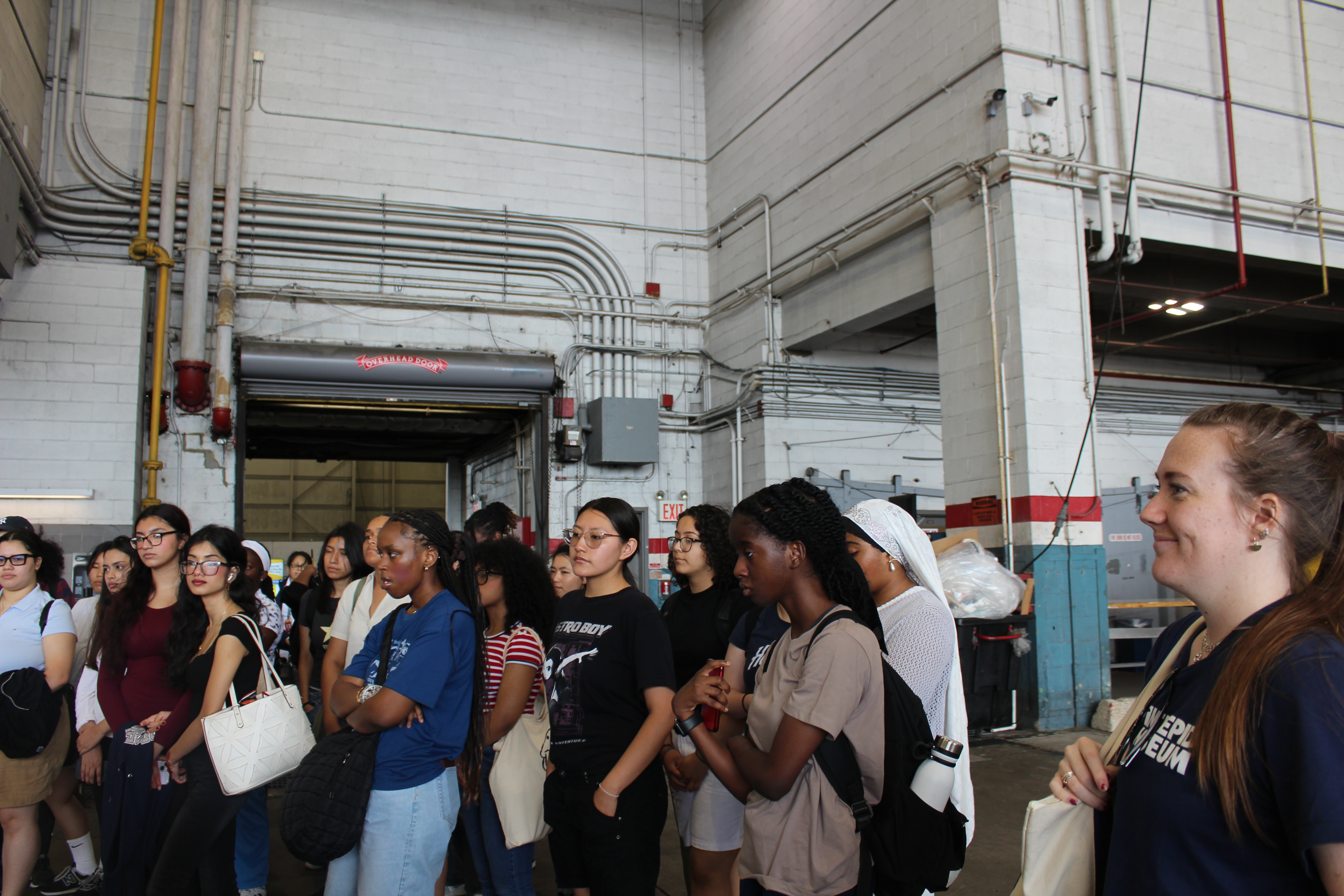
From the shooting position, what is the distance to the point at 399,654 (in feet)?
7.47

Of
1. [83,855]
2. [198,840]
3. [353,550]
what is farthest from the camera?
[353,550]

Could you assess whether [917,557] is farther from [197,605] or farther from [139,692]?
[139,692]

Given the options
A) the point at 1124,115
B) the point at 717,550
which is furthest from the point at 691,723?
the point at 1124,115

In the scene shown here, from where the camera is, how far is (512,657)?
2.75 m

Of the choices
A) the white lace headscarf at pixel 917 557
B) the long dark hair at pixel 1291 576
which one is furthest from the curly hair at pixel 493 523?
the long dark hair at pixel 1291 576

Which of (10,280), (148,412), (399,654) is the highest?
(10,280)

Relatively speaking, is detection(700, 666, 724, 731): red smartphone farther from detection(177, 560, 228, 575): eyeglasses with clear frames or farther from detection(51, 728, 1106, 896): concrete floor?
detection(177, 560, 228, 575): eyeglasses with clear frames

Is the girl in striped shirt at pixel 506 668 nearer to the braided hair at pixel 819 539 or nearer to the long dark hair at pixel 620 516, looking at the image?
the long dark hair at pixel 620 516

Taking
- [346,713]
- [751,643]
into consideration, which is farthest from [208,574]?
[751,643]

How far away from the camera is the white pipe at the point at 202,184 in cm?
838

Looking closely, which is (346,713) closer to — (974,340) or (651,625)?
(651,625)

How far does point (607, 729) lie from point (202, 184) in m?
8.59

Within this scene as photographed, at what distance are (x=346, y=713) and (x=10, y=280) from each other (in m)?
7.87

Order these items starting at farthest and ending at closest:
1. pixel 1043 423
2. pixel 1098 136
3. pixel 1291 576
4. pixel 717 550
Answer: pixel 1098 136
pixel 1043 423
pixel 717 550
pixel 1291 576
